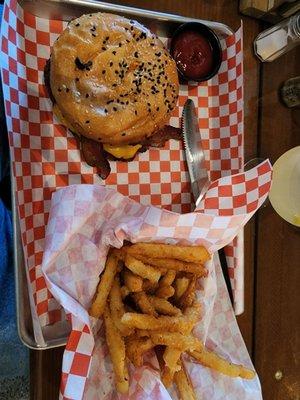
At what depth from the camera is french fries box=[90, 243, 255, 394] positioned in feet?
5.40

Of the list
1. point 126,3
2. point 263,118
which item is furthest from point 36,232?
point 263,118

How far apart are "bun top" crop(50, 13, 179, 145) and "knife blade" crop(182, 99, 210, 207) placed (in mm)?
196

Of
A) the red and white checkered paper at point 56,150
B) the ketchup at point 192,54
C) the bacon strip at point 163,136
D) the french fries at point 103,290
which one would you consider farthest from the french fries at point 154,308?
the ketchup at point 192,54

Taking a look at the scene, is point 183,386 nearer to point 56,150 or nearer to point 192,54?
point 56,150

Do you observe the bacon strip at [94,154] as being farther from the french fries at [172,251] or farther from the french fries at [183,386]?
the french fries at [183,386]

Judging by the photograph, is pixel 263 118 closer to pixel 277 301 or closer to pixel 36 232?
pixel 277 301

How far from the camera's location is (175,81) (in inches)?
74.2

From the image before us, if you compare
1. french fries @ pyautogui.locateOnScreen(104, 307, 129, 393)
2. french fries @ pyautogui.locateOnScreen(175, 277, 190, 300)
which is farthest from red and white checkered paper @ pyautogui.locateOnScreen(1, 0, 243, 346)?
french fries @ pyautogui.locateOnScreen(175, 277, 190, 300)

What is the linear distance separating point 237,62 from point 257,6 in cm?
28

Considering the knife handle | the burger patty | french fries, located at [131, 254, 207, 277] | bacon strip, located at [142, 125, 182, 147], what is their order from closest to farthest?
french fries, located at [131, 254, 207, 277] → the burger patty → bacon strip, located at [142, 125, 182, 147] → the knife handle

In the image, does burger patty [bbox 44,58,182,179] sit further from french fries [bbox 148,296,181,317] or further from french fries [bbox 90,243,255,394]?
french fries [bbox 148,296,181,317]

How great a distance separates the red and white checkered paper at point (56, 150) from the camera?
1.76 metres

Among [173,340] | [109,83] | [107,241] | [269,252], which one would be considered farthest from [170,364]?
[109,83]

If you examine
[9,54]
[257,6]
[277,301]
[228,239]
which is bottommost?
[277,301]
